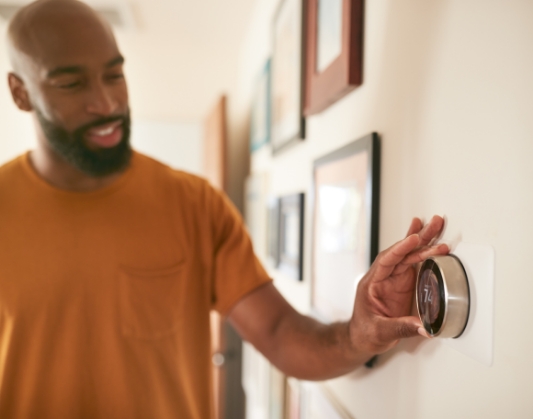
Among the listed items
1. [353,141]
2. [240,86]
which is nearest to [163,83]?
[240,86]

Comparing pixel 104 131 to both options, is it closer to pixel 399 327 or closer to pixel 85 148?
pixel 85 148

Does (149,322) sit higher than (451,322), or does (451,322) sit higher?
(451,322)

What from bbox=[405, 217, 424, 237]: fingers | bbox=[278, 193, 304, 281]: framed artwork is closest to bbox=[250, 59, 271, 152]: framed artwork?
bbox=[278, 193, 304, 281]: framed artwork

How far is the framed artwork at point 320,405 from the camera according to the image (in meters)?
0.66

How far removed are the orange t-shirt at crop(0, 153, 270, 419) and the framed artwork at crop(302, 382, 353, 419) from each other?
0.22 meters

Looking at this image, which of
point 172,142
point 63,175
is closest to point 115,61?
point 63,175

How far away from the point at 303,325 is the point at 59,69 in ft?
1.92

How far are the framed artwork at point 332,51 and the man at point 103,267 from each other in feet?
1.07

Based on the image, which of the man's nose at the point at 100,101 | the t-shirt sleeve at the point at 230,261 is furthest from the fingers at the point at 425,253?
the man's nose at the point at 100,101

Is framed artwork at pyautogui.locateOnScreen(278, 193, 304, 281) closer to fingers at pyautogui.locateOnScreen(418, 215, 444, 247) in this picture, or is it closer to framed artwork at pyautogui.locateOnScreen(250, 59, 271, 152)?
framed artwork at pyautogui.locateOnScreen(250, 59, 271, 152)

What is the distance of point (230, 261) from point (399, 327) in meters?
0.43

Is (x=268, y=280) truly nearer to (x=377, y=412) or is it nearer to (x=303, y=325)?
(x=303, y=325)

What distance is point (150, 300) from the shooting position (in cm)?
76

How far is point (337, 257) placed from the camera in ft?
2.21
